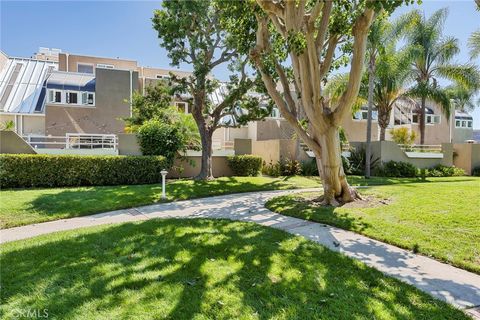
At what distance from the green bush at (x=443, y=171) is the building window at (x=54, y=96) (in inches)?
1091

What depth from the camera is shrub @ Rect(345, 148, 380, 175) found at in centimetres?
2072

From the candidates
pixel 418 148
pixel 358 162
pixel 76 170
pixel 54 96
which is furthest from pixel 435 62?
pixel 54 96

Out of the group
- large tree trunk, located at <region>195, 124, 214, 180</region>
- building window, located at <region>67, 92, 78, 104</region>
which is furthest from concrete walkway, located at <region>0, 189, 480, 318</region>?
building window, located at <region>67, 92, 78, 104</region>

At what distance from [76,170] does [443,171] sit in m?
21.4

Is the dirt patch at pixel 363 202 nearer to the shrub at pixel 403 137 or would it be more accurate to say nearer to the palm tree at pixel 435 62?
the palm tree at pixel 435 62

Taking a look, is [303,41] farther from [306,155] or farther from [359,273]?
[306,155]

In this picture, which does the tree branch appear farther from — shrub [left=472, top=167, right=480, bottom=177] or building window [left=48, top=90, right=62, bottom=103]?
building window [left=48, top=90, right=62, bottom=103]

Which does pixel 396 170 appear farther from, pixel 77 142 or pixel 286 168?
pixel 77 142

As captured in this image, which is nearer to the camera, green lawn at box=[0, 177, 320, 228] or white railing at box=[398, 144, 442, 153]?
green lawn at box=[0, 177, 320, 228]

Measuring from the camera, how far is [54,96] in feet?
88.5

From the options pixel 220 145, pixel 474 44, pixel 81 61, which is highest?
pixel 81 61

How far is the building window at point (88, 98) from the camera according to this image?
2766 cm

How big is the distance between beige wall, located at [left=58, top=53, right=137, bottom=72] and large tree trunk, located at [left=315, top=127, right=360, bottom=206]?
108 feet

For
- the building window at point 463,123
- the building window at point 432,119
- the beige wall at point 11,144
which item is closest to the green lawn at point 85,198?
the beige wall at point 11,144
